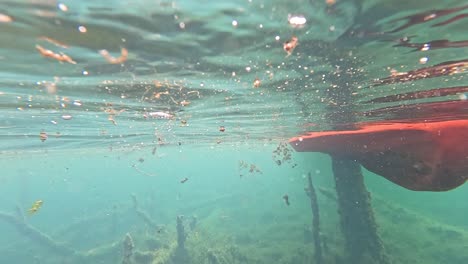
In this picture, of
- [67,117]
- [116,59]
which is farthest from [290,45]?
[67,117]

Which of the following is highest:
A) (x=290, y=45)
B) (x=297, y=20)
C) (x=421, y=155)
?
(x=297, y=20)

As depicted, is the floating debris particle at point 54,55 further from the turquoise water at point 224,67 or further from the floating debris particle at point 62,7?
the floating debris particle at point 62,7

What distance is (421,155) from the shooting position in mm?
12492

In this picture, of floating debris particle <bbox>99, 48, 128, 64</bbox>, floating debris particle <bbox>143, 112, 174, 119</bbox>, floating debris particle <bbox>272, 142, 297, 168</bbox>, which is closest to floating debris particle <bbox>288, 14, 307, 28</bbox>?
floating debris particle <bbox>99, 48, 128, 64</bbox>

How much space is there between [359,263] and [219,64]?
17529 millimetres

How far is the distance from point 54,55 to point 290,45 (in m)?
6.96

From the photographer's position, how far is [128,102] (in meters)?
14.5

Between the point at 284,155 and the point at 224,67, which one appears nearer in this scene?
the point at 224,67

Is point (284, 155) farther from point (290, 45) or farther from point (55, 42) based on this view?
point (55, 42)

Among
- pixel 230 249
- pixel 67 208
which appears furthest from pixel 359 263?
pixel 67 208

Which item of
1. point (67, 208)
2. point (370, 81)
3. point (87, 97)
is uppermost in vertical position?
point (87, 97)

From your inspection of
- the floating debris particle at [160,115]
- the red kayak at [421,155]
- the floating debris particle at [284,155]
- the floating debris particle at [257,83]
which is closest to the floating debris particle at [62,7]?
the floating debris particle at [257,83]

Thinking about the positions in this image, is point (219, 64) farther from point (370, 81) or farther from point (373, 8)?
point (370, 81)

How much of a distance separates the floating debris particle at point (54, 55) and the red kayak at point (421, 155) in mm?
13746
